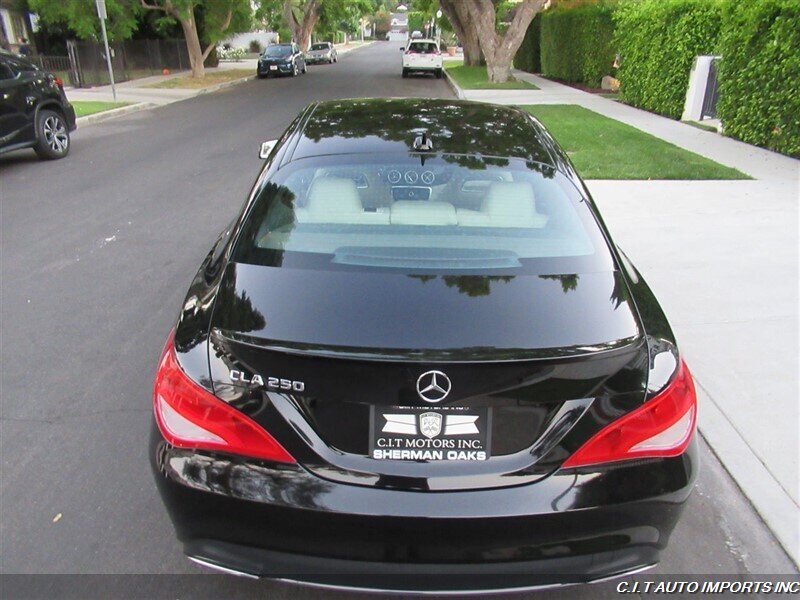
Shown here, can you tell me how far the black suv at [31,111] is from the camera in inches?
388

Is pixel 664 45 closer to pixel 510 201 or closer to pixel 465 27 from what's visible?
pixel 510 201

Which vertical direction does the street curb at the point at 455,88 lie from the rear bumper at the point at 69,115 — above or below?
below

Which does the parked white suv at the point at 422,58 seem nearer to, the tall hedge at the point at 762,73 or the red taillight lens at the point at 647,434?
the tall hedge at the point at 762,73

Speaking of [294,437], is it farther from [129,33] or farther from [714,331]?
[129,33]

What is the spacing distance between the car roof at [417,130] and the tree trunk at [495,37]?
2310cm

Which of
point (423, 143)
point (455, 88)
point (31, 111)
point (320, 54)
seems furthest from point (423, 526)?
point (320, 54)

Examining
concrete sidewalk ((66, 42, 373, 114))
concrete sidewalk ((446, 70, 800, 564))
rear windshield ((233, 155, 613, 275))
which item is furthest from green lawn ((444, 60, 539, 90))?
rear windshield ((233, 155, 613, 275))

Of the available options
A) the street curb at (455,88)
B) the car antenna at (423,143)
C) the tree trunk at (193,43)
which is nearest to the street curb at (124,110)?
the tree trunk at (193,43)

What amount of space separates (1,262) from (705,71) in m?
13.7

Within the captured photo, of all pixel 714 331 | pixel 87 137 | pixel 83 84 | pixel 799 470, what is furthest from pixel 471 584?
pixel 83 84

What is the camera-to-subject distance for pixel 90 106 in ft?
59.1

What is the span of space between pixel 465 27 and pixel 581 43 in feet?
37.4

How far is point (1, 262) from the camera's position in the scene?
6.03 meters

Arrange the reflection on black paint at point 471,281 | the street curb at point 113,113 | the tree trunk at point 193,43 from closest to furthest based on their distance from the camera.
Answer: the reflection on black paint at point 471,281 < the street curb at point 113,113 < the tree trunk at point 193,43
